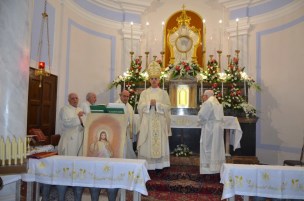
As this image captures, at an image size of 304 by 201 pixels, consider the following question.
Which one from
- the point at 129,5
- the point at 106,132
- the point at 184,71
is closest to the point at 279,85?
the point at 184,71

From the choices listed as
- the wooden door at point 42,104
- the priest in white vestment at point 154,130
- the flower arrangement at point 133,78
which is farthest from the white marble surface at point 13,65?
the flower arrangement at point 133,78

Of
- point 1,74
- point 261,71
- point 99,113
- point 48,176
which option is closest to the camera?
point 1,74

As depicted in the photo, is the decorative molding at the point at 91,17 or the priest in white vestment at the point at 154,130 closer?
the priest in white vestment at the point at 154,130

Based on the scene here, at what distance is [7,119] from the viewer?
4090 millimetres

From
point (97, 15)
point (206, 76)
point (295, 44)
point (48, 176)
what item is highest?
point (97, 15)

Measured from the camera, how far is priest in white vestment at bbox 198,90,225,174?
6510 millimetres

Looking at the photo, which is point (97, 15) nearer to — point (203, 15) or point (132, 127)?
point (203, 15)

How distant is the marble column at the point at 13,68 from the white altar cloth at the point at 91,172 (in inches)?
17.5

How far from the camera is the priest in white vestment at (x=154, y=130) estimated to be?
6.44 metres

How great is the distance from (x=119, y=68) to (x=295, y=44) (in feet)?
19.3

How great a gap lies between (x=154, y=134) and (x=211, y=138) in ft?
4.21

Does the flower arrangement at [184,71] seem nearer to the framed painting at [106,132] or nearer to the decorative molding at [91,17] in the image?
the decorative molding at [91,17]

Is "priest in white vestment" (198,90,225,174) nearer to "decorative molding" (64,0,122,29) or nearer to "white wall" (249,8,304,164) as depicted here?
"white wall" (249,8,304,164)

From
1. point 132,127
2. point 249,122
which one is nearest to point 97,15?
point 132,127
